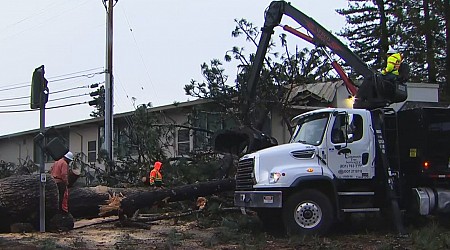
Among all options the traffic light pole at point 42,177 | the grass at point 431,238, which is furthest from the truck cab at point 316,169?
the traffic light pole at point 42,177

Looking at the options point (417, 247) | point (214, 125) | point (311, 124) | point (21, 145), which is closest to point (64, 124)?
point (21, 145)

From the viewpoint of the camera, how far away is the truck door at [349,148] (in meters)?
11.6

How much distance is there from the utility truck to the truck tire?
0.02m

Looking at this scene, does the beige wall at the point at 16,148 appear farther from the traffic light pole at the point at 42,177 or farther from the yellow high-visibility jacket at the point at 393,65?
the yellow high-visibility jacket at the point at 393,65

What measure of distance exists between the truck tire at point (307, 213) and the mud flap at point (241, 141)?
268cm

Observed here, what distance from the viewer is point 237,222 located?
41.8 ft

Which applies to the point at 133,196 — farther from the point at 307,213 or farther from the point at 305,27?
the point at 305,27

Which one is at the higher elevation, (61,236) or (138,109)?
(138,109)

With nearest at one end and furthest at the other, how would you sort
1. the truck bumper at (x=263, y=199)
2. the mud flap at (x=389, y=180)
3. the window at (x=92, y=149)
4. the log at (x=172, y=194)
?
the truck bumper at (x=263, y=199) < the mud flap at (x=389, y=180) < the log at (x=172, y=194) < the window at (x=92, y=149)

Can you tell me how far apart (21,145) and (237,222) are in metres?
26.2

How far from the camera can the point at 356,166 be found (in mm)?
11656

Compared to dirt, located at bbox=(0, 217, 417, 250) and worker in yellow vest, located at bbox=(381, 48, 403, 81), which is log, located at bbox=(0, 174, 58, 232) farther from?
worker in yellow vest, located at bbox=(381, 48, 403, 81)

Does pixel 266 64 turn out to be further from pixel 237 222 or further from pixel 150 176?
pixel 237 222

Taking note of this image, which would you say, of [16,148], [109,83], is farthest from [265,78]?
[16,148]
